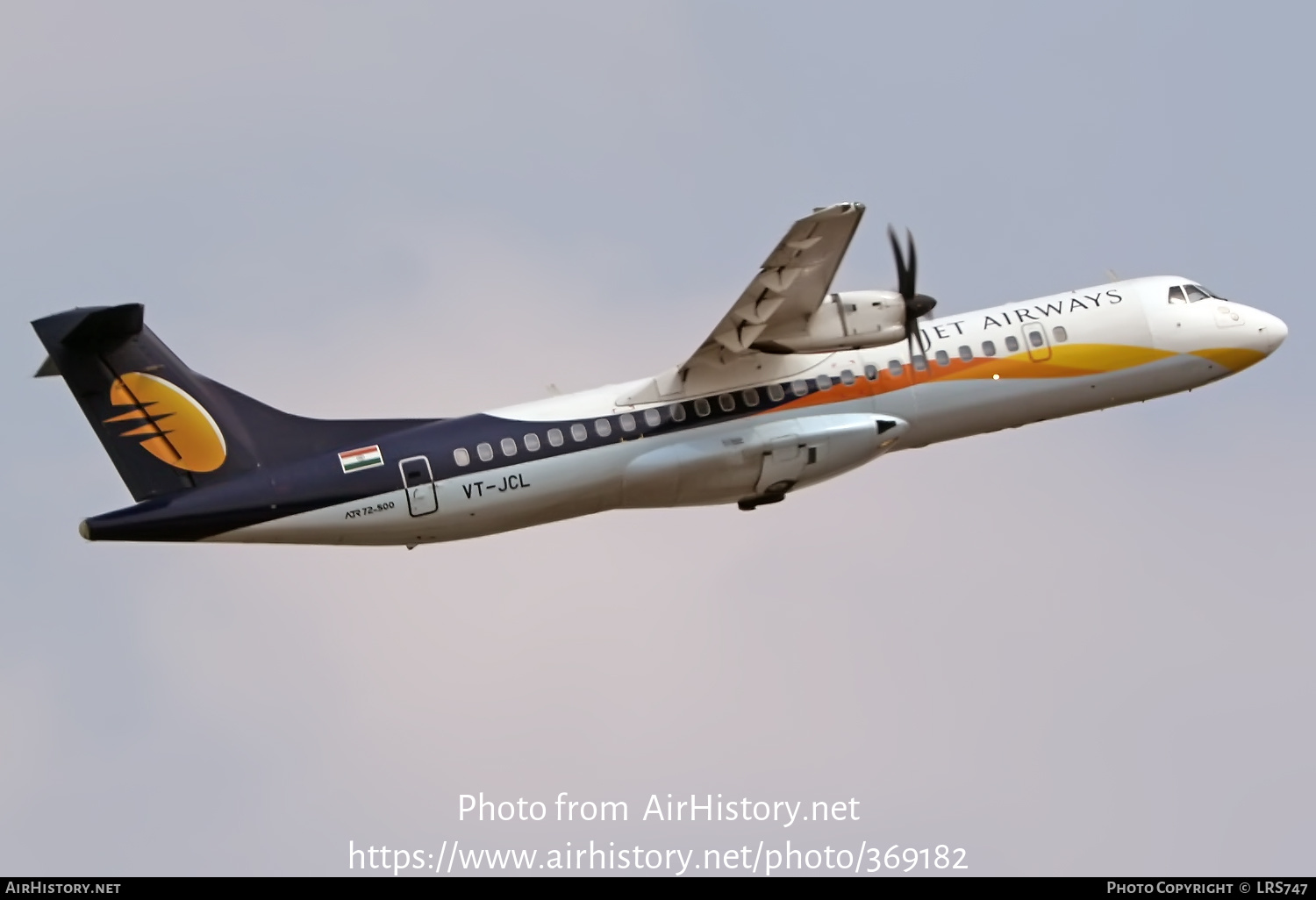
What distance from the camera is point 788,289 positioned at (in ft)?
127

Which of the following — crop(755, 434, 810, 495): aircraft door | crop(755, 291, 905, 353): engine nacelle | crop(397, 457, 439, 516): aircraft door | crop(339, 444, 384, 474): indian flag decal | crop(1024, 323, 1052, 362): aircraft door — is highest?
crop(1024, 323, 1052, 362): aircraft door

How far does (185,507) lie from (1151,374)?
19375 mm

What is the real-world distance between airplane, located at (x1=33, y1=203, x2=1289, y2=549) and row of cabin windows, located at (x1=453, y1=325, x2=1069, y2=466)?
3 centimetres

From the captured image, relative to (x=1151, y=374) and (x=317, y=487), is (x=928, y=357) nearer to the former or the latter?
(x=1151, y=374)

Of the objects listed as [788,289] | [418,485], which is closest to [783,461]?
[788,289]

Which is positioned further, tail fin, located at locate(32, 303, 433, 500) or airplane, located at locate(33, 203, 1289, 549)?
airplane, located at locate(33, 203, 1289, 549)

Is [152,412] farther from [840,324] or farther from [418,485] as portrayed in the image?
[840,324]

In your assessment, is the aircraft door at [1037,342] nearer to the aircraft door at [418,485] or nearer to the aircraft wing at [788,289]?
the aircraft wing at [788,289]

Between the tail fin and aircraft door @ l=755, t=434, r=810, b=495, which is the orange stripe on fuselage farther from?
the tail fin

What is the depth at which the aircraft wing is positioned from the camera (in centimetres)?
3750

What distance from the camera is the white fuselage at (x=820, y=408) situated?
38594mm

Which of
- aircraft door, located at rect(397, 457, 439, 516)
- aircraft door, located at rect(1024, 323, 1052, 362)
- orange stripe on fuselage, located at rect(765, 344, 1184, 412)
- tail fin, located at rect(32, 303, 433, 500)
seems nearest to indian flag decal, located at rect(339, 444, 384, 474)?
tail fin, located at rect(32, 303, 433, 500)

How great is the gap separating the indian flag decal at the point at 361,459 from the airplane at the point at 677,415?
0.11 ft

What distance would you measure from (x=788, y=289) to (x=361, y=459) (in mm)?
8080
